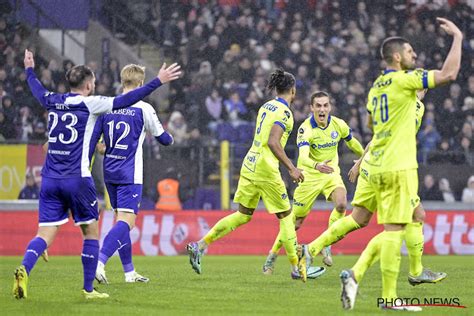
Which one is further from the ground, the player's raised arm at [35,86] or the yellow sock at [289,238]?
the player's raised arm at [35,86]

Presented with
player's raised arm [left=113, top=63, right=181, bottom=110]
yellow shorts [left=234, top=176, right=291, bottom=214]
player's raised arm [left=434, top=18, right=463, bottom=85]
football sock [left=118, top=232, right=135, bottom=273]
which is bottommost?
football sock [left=118, top=232, right=135, bottom=273]

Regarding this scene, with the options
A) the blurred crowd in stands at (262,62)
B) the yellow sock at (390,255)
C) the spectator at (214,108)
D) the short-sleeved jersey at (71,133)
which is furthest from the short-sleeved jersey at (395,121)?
the spectator at (214,108)

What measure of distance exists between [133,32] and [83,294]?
15.6 meters

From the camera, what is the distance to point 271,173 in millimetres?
11648

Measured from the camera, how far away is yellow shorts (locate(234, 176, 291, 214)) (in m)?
11.6

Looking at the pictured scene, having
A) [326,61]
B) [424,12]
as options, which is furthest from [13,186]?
[424,12]

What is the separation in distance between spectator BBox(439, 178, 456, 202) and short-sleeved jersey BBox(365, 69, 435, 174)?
10.9 meters

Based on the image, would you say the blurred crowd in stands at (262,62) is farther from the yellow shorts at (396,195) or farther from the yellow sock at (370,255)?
the yellow shorts at (396,195)

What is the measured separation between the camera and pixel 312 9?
24.1m

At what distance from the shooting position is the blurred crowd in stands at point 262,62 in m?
20.8

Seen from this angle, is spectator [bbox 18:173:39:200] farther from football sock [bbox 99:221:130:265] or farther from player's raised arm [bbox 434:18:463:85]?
player's raised arm [bbox 434:18:463:85]

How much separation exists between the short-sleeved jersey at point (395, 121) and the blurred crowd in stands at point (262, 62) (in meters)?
11.0

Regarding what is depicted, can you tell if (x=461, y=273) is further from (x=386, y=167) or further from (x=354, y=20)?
(x=354, y=20)

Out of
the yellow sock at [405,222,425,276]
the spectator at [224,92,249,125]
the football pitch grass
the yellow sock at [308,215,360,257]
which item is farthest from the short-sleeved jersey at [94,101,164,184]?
the spectator at [224,92,249,125]
